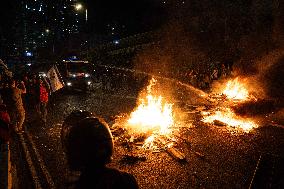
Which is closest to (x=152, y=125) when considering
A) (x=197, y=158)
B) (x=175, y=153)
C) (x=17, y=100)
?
(x=175, y=153)

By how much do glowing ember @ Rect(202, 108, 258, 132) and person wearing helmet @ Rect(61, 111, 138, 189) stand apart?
364 inches

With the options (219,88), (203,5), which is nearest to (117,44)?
(203,5)

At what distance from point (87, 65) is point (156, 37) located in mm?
8641

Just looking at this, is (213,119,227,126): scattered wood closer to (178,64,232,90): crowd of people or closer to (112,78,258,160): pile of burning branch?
(112,78,258,160): pile of burning branch

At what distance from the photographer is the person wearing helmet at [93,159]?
7.24ft

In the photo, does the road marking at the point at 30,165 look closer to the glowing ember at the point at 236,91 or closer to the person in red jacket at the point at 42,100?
the person in red jacket at the point at 42,100

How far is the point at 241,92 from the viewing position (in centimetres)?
1531

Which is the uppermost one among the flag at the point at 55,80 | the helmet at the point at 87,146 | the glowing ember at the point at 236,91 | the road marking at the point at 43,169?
the helmet at the point at 87,146

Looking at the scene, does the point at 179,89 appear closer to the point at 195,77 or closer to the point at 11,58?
the point at 195,77

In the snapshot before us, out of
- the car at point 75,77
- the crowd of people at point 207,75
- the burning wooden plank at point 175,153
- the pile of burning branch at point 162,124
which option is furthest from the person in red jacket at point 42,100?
the crowd of people at point 207,75

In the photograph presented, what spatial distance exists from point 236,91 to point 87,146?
14.5 metres

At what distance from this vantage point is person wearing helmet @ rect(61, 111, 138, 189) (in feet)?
7.24

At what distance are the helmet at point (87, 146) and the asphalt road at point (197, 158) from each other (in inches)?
132

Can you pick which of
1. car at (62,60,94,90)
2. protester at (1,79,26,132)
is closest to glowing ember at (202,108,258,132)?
protester at (1,79,26,132)
